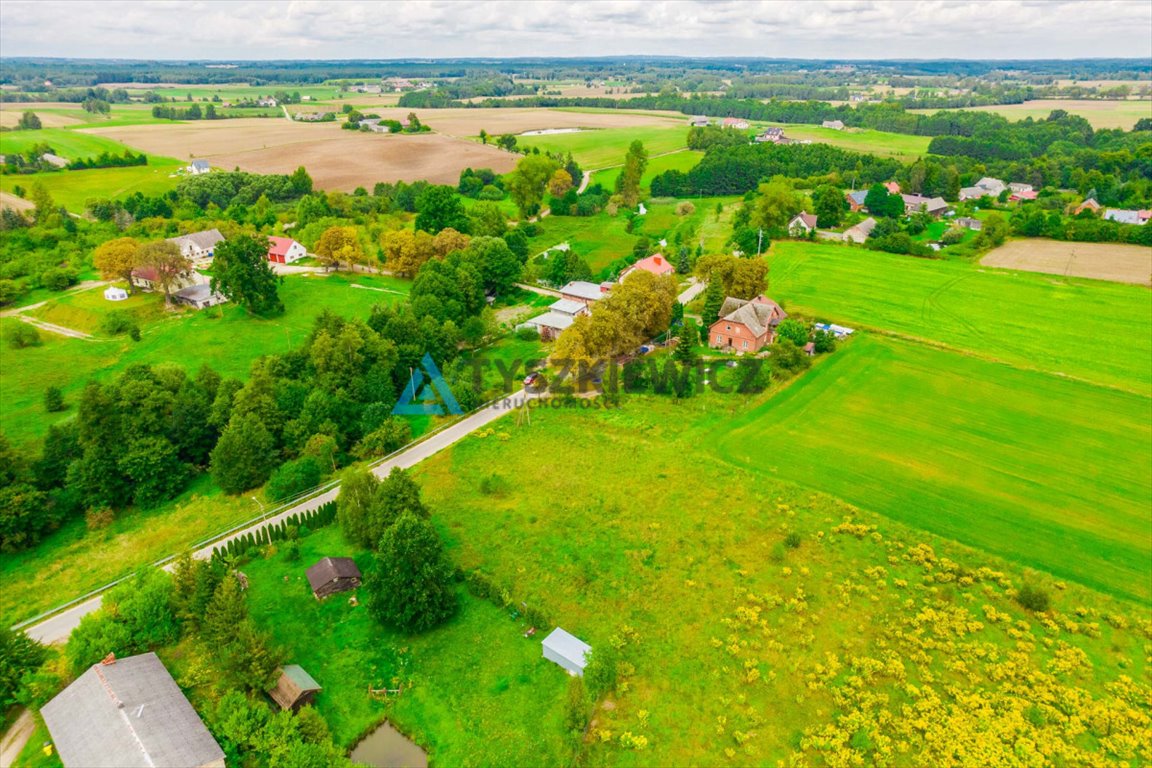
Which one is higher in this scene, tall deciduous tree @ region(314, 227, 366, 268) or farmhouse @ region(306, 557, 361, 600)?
tall deciduous tree @ region(314, 227, 366, 268)

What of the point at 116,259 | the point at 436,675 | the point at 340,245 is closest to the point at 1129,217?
the point at 340,245

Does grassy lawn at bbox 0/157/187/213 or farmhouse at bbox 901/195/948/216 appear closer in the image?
farmhouse at bbox 901/195/948/216

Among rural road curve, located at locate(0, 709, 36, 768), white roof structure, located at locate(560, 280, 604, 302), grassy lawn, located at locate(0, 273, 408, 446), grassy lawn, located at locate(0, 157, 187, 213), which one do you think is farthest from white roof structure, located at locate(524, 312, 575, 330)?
grassy lawn, located at locate(0, 157, 187, 213)

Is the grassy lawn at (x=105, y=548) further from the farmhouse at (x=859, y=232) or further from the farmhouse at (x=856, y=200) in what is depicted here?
the farmhouse at (x=856, y=200)

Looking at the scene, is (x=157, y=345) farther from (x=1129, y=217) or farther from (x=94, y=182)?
(x=1129, y=217)

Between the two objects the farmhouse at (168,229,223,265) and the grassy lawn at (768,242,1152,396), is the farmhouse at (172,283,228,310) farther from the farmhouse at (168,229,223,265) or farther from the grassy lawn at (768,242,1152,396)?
the grassy lawn at (768,242,1152,396)

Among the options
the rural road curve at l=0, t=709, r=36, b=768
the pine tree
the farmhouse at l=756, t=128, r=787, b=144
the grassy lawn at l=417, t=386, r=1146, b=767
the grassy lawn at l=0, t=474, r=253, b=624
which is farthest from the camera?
the farmhouse at l=756, t=128, r=787, b=144
